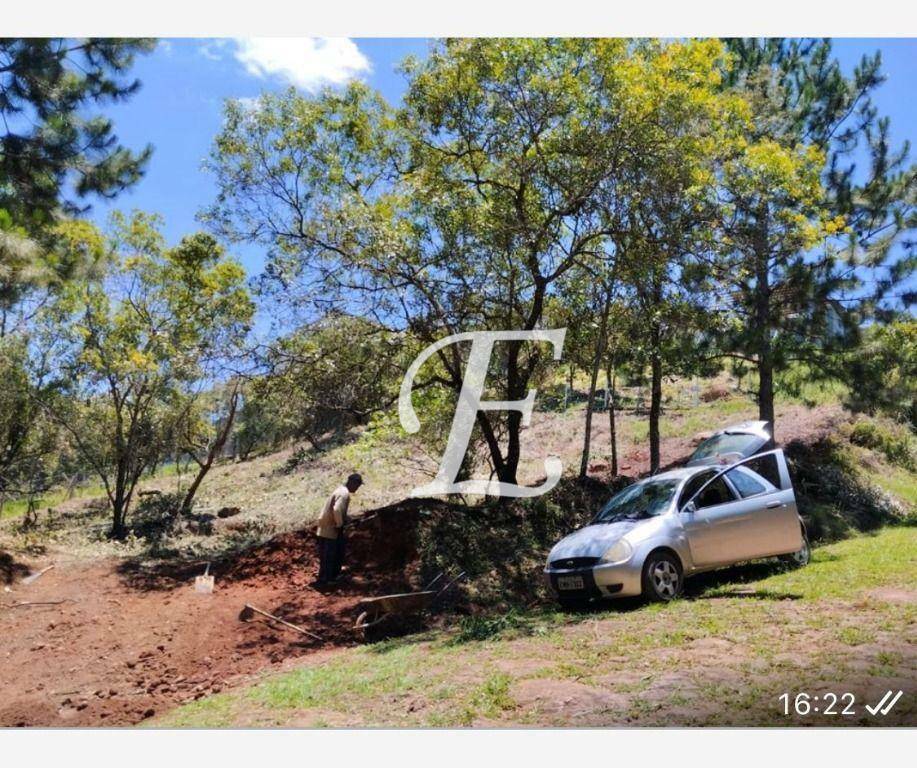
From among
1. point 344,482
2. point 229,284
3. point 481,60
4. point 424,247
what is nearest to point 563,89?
point 481,60

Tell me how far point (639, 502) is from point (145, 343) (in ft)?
15.2

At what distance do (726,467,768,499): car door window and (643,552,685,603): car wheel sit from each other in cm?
99

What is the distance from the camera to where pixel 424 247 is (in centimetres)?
806

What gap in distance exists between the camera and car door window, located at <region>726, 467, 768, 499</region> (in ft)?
24.1

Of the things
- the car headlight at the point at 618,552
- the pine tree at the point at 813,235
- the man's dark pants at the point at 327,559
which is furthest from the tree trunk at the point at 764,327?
the man's dark pants at the point at 327,559

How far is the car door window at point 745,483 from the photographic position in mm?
7340

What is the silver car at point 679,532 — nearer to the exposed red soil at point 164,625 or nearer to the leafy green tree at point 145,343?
the exposed red soil at point 164,625

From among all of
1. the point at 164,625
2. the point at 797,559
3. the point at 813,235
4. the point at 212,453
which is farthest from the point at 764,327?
the point at 164,625

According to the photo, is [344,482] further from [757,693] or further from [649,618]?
[757,693]

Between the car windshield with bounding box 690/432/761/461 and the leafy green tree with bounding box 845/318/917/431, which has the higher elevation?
the leafy green tree with bounding box 845/318/917/431

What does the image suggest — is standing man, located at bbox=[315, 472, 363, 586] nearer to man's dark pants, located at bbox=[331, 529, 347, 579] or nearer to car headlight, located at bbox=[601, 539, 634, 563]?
man's dark pants, located at bbox=[331, 529, 347, 579]

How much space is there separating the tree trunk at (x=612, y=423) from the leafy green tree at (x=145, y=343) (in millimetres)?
3334

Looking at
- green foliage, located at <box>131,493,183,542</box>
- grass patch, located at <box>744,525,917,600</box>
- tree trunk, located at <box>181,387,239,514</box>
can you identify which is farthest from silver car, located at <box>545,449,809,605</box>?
green foliage, located at <box>131,493,183,542</box>

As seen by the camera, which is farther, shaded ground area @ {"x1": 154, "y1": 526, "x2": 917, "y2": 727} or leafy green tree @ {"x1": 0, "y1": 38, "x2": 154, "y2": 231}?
leafy green tree @ {"x1": 0, "y1": 38, "x2": 154, "y2": 231}
